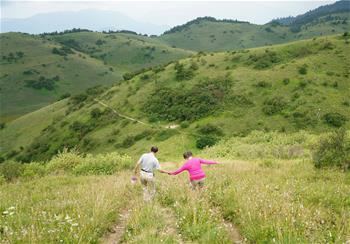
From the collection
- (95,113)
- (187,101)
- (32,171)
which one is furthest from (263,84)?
(32,171)

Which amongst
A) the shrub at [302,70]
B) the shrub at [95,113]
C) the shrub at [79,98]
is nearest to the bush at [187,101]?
the shrub at [95,113]

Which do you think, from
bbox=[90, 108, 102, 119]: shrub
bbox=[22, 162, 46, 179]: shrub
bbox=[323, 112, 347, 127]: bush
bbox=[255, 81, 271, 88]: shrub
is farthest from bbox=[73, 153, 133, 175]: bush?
bbox=[90, 108, 102, 119]: shrub

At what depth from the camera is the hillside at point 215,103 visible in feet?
193

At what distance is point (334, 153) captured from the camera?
1778 cm

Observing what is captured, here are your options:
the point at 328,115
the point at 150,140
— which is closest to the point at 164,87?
the point at 150,140

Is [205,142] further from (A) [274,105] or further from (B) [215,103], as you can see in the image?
(B) [215,103]

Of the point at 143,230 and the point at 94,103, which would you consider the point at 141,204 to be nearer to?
the point at 143,230

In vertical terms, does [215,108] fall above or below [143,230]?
below

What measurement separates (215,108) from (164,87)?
18345 mm

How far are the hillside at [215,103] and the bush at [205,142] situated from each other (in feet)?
0.56

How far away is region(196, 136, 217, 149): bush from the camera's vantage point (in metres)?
53.5

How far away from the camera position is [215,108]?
68.3 m

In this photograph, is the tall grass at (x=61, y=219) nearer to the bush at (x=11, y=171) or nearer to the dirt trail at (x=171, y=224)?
the dirt trail at (x=171, y=224)

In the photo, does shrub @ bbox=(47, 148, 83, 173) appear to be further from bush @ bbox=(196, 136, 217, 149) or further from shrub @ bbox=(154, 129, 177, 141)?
shrub @ bbox=(154, 129, 177, 141)
